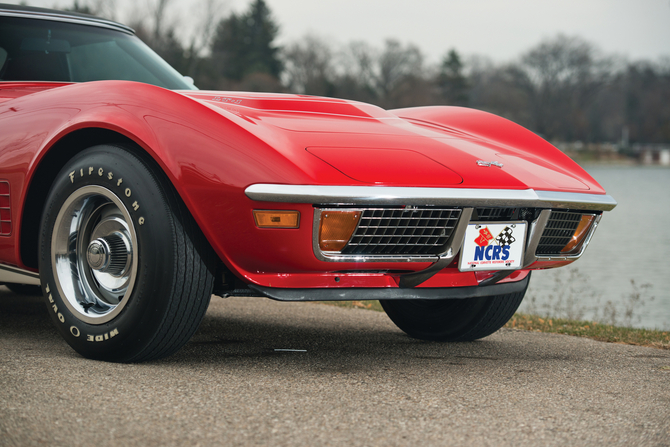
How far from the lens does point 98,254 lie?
2.74 meters

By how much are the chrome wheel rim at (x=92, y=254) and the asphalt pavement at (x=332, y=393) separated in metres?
0.23

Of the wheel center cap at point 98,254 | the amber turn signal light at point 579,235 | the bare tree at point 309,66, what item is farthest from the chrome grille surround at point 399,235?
the bare tree at point 309,66

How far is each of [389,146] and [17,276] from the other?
1817mm

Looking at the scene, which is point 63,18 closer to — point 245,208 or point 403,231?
point 245,208

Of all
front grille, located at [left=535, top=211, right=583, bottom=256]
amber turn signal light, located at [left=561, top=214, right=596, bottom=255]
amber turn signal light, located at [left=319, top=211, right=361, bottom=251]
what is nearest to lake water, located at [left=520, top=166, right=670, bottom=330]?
amber turn signal light, located at [left=561, top=214, right=596, bottom=255]

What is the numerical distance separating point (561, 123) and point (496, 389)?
76240 mm

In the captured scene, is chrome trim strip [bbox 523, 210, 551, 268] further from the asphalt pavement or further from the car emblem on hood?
the asphalt pavement

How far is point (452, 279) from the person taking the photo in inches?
108

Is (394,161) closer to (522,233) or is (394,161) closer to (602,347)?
(522,233)

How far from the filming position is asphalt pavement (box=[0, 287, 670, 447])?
6.45 ft

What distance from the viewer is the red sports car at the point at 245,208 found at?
2420 millimetres

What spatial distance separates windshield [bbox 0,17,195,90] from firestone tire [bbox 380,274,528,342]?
185cm

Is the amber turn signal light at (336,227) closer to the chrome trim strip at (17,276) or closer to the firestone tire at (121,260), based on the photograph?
the firestone tire at (121,260)

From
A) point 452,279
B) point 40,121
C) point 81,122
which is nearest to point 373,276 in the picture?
point 452,279
